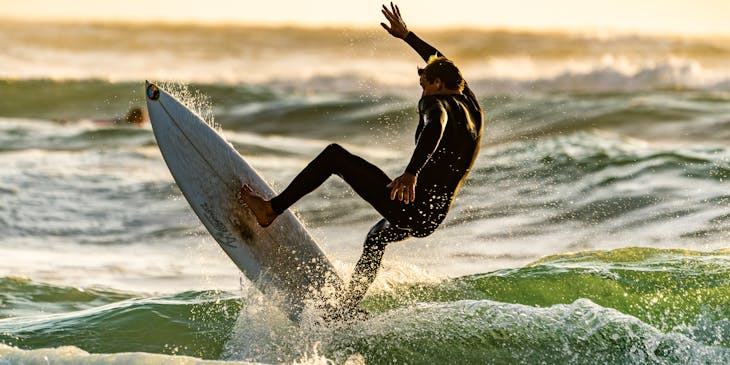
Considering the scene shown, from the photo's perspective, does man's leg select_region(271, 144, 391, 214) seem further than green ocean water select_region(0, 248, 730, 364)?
No

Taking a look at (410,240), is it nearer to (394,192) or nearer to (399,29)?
(399,29)

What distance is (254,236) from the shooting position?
6.21m

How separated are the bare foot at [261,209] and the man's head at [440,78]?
1089 mm

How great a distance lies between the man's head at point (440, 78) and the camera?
5496 millimetres

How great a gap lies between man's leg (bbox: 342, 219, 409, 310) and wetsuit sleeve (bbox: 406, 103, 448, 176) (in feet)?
1.91

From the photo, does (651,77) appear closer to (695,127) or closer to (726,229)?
(695,127)

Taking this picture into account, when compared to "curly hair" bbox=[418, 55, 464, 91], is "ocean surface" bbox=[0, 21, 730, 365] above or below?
below

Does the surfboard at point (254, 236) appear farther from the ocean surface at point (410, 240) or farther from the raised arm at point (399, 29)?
the raised arm at point (399, 29)

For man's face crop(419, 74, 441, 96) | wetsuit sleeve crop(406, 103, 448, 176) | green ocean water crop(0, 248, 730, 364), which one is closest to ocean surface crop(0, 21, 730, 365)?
green ocean water crop(0, 248, 730, 364)

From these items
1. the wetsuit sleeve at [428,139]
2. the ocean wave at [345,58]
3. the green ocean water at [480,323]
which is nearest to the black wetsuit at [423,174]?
the wetsuit sleeve at [428,139]

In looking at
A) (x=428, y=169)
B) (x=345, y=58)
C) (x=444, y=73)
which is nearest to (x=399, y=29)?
(x=444, y=73)

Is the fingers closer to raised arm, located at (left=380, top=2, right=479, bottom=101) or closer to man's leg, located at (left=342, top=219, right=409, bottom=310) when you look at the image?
man's leg, located at (left=342, top=219, right=409, bottom=310)

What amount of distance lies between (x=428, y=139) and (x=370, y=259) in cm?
94

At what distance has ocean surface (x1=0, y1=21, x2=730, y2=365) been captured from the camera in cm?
595
